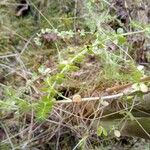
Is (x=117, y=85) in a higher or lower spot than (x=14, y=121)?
higher

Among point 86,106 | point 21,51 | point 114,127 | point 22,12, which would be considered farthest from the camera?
point 22,12

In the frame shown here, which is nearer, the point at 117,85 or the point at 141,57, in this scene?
the point at 117,85

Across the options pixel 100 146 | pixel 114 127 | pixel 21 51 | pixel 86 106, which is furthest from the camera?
pixel 21 51

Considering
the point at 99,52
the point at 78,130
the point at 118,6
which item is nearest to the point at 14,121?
the point at 78,130

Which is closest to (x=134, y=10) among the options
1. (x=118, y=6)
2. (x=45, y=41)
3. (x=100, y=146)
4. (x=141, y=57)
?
(x=118, y=6)

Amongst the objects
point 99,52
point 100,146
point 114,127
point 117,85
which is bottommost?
point 100,146

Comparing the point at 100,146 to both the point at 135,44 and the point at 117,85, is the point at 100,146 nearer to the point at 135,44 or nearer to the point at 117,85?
the point at 117,85

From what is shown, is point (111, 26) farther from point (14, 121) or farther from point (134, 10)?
Answer: point (14, 121)

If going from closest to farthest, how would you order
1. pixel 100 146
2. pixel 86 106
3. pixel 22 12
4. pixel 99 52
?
pixel 99 52 < pixel 86 106 < pixel 100 146 < pixel 22 12

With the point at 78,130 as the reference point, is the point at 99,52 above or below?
above
